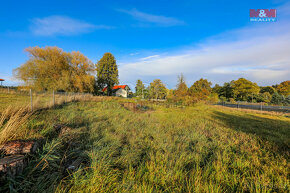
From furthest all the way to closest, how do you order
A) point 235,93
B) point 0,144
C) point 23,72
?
point 235,93 → point 23,72 → point 0,144

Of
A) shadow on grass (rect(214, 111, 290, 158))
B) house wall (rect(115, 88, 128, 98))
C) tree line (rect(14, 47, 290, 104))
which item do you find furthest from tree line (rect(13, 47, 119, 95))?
shadow on grass (rect(214, 111, 290, 158))

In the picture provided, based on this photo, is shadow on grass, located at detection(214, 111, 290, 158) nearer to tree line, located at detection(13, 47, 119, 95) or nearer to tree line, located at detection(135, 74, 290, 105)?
tree line, located at detection(135, 74, 290, 105)

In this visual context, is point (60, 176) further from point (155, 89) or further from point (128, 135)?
point (155, 89)

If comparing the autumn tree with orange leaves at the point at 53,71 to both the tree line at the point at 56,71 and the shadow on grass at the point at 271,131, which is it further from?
the shadow on grass at the point at 271,131

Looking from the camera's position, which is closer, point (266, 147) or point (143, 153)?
point (143, 153)

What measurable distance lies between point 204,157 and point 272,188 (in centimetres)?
123

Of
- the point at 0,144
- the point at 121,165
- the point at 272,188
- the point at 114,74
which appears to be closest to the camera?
the point at 272,188

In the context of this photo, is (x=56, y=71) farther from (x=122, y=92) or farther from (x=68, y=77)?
(x=122, y=92)

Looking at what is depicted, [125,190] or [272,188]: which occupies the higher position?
[125,190]

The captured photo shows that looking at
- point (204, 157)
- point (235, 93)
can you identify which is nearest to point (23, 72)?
point (204, 157)

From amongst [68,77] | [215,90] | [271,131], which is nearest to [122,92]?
[68,77]

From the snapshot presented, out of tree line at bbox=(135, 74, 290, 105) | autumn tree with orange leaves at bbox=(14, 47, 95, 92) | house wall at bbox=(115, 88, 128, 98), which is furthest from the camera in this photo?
house wall at bbox=(115, 88, 128, 98)

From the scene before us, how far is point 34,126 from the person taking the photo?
3.75 m

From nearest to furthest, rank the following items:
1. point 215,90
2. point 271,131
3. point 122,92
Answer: point 271,131, point 122,92, point 215,90
